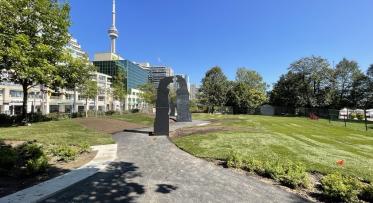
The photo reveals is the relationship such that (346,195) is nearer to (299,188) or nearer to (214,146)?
(299,188)

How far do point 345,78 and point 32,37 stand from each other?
6437 centimetres

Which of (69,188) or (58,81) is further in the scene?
(58,81)

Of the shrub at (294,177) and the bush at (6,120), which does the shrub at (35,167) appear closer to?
the shrub at (294,177)

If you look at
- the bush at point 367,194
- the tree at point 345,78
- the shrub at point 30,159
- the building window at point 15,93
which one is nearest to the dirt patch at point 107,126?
the shrub at point 30,159

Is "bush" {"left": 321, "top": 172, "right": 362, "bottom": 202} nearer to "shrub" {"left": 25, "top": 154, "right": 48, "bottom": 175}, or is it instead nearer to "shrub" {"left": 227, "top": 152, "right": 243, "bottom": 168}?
"shrub" {"left": 227, "top": 152, "right": 243, "bottom": 168}

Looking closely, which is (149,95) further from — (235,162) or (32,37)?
(235,162)

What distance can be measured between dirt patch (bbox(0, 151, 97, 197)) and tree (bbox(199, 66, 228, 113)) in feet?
170

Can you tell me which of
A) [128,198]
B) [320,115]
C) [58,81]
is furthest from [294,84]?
[128,198]

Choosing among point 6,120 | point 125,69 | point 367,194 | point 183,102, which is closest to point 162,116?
point 183,102

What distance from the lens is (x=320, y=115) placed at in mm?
51500

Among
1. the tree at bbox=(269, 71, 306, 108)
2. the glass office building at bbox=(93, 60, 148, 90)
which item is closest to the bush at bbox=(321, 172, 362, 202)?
the tree at bbox=(269, 71, 306, 108)

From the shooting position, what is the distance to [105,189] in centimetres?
669

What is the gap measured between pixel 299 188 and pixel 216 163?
10.1ft

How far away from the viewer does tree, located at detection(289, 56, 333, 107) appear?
193 feet
